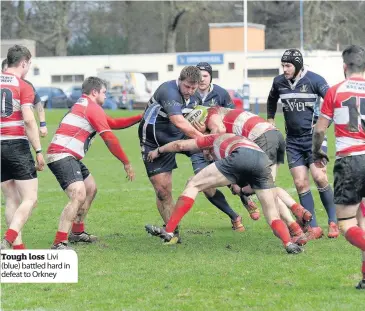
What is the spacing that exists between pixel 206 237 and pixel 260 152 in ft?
Answer: 6.57

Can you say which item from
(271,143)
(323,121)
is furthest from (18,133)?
(323,121)

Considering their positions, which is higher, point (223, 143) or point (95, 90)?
point (95, 90)

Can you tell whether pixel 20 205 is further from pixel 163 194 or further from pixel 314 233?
pixel 314 233

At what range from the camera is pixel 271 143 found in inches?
387

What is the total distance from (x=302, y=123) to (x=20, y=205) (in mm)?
3624

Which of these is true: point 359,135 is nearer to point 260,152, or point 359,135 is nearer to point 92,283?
point 260,152

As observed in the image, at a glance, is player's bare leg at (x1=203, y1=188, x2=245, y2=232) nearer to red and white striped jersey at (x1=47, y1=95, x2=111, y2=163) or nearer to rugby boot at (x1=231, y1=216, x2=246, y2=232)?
rugby boot at (x1=231, y1=216, x2=246, y2=232)

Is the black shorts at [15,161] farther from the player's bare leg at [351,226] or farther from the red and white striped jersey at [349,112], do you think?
the player's bare leg at [351,226]

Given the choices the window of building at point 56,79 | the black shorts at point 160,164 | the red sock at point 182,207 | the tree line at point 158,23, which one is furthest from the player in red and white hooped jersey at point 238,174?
the window of building at point 56,79

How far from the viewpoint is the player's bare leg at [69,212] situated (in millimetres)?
9695

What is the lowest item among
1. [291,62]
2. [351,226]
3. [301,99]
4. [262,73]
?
[262,73]

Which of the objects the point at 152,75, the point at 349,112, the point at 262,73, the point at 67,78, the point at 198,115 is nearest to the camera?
the point at 349,112

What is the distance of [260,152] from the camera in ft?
30.2

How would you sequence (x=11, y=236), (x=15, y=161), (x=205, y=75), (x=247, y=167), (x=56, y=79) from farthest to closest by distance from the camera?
1. (x=56, y=79)
2. (x=205, y=75)
3. (x=15, y=161)
4. (x=11, y=236)
5. (x=247, y=167)
